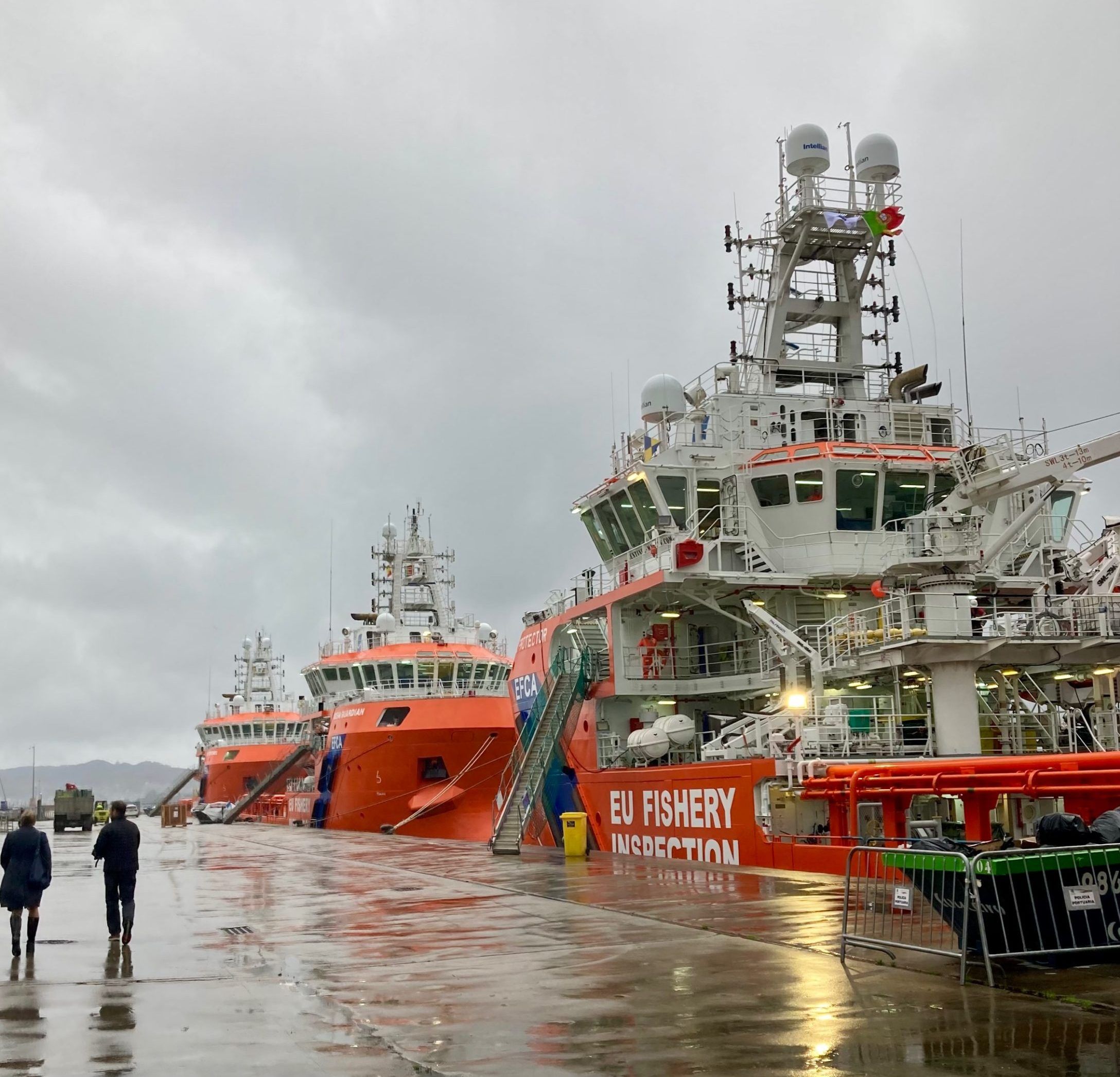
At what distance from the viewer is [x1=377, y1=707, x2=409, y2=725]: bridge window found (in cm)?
4197

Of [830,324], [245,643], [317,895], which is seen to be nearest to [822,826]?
[317,895]

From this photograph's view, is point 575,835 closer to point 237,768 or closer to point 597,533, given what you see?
point 597,533

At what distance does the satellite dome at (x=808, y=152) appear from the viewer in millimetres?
26125

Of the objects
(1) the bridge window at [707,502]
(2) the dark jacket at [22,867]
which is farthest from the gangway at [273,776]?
(2) the dark jacket at [22,867]

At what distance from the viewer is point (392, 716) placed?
4216 centimetres

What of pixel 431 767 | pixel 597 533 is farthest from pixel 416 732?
pixel 597 533

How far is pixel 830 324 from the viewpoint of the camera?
28031mm

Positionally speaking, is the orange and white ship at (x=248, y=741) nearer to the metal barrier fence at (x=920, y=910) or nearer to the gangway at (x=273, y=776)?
the gangway at (x=273, y=776)

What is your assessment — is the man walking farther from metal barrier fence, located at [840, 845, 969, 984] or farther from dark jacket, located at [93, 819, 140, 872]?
metal barrier fence, located at [840, 845, 969, 984]

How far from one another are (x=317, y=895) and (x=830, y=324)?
18055 millimetres

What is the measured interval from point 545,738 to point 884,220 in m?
13.5

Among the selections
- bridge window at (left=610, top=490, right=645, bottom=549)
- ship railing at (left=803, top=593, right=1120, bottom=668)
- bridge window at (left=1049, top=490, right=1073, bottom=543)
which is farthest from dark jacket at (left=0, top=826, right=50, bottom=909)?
bridge window at (left=1049, top=490, right=1073, bottom=543)

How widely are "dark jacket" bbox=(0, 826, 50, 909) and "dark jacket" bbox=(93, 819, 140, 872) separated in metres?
0.76

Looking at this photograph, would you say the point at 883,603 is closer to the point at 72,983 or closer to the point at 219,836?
the point at 72,983
